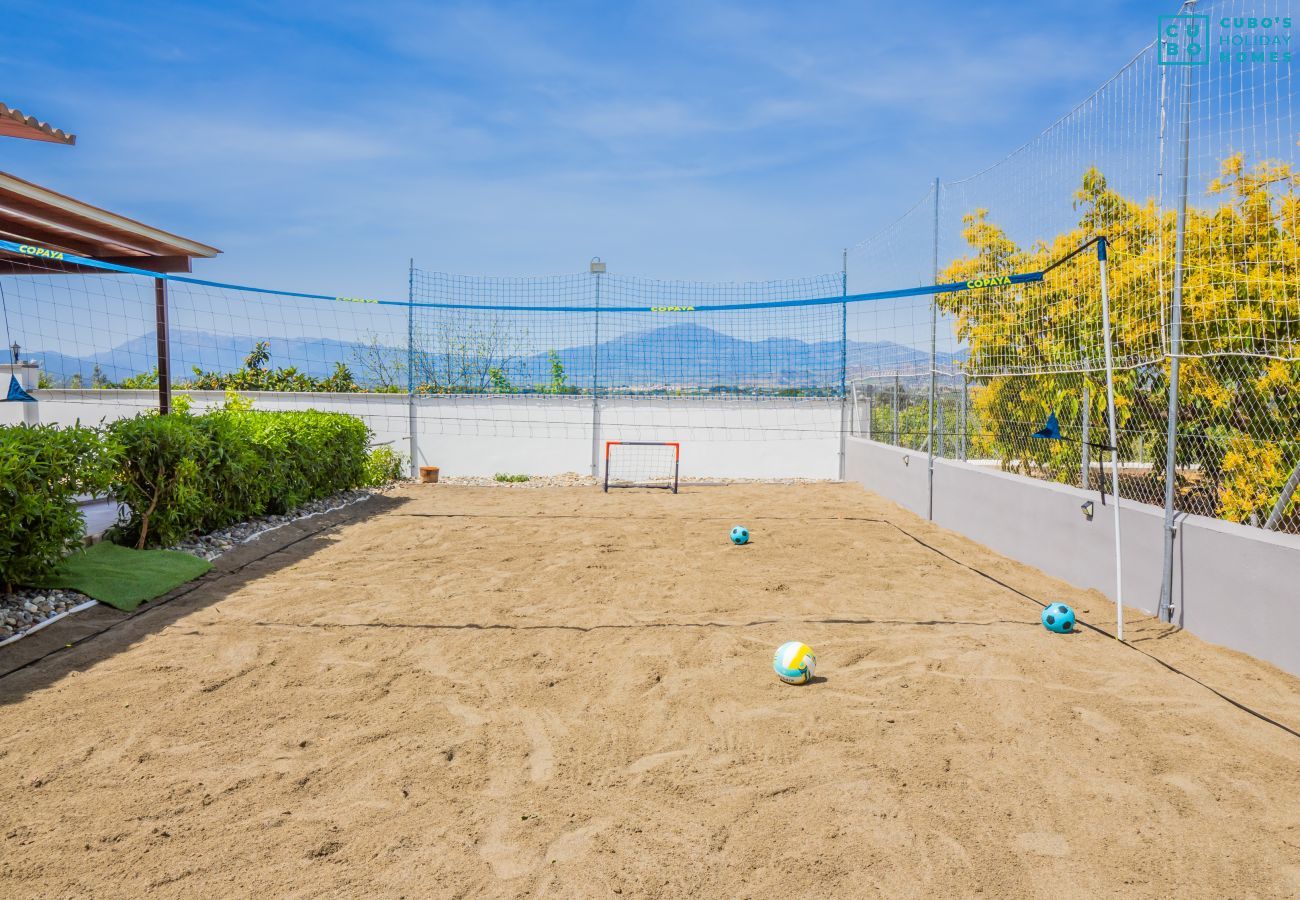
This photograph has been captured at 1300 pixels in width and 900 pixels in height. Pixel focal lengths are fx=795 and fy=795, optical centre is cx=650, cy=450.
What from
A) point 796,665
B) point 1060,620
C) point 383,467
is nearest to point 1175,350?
point 1060,620

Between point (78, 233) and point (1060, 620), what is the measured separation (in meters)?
7.59

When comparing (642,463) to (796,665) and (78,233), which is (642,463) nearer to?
(78,233)

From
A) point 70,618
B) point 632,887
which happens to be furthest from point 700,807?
point 70,618

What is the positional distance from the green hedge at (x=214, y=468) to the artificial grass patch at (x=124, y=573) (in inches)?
11.6

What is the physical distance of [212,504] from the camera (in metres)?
6.02

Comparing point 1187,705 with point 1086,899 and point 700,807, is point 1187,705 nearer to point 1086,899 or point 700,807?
point 1086,899

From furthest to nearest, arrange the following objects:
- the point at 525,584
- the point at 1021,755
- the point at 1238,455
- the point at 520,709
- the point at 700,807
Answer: the point at 525,584, the point at 1238,455, the point at 520,709, the point at 1021,755, the point at 700,807

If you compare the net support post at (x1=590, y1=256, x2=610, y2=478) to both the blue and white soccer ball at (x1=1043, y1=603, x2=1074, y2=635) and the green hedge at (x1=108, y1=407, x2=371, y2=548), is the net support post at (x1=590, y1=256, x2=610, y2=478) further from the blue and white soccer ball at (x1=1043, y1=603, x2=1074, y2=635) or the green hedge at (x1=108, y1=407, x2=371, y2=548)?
the blue and white soccer ball at (x1=1043, y1=603, x2=1074, y2=635)

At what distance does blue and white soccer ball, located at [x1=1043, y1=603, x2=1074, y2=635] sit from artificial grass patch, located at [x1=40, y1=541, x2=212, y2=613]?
4922mm

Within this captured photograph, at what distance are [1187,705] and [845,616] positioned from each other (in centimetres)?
159

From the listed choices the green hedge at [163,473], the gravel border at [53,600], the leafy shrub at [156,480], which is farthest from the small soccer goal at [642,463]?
the leafy shrub at [156,480]

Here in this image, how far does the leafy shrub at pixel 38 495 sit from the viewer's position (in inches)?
158

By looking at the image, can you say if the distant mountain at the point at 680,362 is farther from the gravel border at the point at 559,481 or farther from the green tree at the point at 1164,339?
the green tree at the point at 1164,339

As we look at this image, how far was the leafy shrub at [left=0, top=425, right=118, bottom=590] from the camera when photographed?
400 cm
